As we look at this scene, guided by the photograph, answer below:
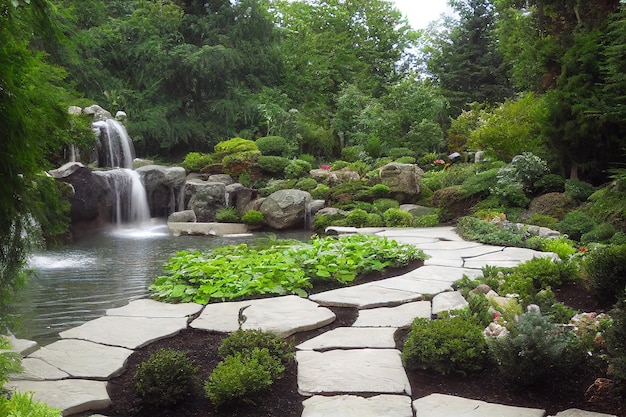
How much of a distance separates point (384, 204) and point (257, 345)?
836 centimetres

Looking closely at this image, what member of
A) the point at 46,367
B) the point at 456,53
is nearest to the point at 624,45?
the point at 46,367

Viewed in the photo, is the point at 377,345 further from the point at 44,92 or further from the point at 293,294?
the point at 44,92

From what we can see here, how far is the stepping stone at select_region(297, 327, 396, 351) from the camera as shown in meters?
3.07

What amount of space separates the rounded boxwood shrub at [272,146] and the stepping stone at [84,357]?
12.1 m

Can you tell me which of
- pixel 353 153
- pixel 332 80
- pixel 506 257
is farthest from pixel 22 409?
pixel 332 80

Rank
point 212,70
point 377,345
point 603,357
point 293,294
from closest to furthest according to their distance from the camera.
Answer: point 603,357
point 377,345
point 293,294
point 212,70

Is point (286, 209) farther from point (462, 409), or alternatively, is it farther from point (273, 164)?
point (462, 409)

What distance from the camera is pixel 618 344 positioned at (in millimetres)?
2322

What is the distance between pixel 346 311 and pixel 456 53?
20766 millimetres

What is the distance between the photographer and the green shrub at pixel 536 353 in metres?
2.47

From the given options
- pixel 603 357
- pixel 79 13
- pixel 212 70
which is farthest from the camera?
pixel 212 70

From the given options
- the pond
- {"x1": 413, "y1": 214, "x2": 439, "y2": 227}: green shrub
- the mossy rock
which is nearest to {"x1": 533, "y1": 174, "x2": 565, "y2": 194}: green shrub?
the mossy rock

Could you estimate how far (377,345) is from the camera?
3064 mm

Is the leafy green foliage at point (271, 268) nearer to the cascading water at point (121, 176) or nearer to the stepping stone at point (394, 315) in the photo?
the stepping stone at point (394, 315)
